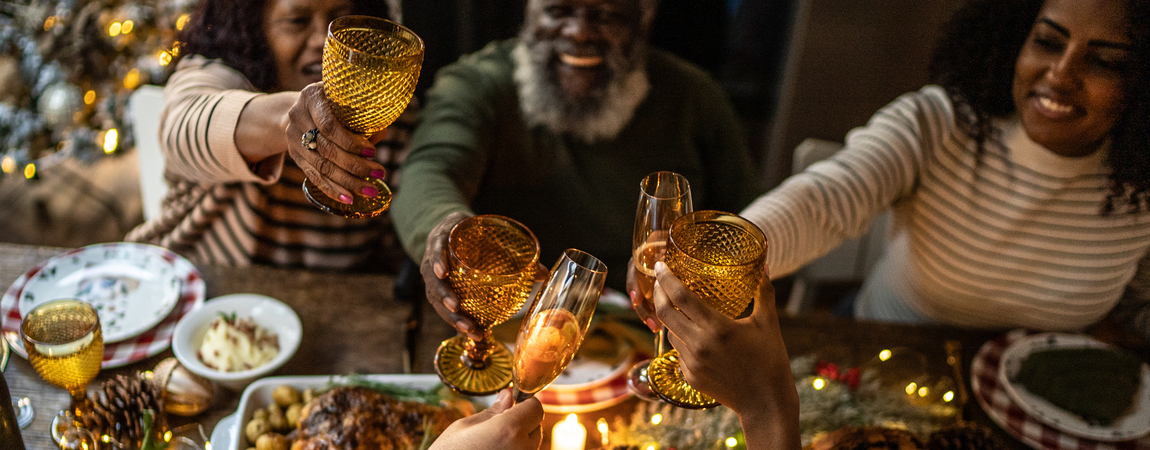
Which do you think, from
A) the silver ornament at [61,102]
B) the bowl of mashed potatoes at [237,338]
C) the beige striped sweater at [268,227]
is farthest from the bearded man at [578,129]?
the silver ornament at [61,102]

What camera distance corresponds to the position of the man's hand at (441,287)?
95 centimetres

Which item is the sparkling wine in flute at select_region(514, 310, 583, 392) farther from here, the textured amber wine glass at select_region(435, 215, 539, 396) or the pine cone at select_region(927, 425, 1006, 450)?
the pine cone at select_region(927, 425, 1006, 450)

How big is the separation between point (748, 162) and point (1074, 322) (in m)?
0.82

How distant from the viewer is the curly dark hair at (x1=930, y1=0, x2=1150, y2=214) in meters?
1.17

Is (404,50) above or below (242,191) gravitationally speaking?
above

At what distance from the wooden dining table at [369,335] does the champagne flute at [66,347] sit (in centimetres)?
10

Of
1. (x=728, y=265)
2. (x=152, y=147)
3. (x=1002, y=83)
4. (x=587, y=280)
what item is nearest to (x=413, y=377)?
(x=587, y=280)


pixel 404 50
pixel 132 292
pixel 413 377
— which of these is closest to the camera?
pixel 404 50

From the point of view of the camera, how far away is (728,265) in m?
0.76

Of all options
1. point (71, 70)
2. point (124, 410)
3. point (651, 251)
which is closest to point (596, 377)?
point (651, 251)

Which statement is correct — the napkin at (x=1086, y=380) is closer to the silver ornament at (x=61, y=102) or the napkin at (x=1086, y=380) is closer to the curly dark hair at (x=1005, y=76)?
the curly dark hair at (x=1005, y=76)

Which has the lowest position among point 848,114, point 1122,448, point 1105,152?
point 1122,448

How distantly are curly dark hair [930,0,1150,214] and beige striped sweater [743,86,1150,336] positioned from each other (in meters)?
0.03

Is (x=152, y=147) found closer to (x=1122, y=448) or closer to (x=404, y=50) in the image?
(x=404, y=50)
